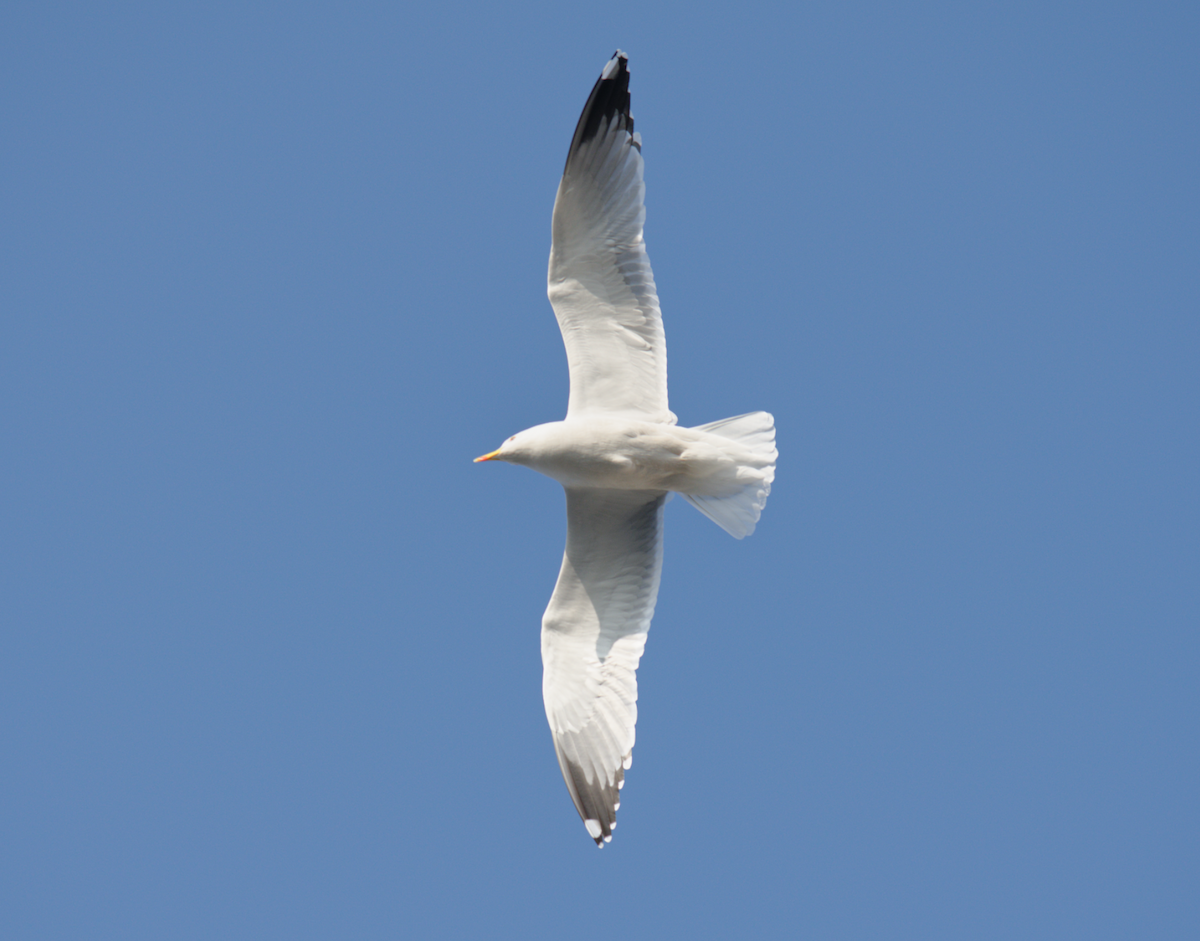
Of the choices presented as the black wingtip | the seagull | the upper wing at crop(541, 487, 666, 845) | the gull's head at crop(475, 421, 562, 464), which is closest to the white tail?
the seagull

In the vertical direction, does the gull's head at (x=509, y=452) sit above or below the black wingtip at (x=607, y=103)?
below

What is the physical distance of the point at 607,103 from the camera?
21.2ft

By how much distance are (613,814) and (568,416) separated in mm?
2745

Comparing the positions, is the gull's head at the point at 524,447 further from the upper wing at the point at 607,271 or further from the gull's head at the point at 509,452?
the upper wing at the point at 607,271

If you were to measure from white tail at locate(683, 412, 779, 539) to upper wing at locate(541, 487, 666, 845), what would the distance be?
54 cm

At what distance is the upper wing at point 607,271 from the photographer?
6441 millimetres

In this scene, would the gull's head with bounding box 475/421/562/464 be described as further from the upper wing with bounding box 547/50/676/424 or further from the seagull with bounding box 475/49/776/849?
the upper wing with bounding box 547/50/676/424

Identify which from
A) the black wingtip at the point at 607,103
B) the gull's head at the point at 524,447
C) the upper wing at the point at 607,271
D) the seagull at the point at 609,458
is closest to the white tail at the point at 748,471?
the seagull at the point at 609,458

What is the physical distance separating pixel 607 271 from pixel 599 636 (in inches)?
98.8

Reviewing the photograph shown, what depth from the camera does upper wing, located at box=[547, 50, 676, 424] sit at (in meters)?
6.44

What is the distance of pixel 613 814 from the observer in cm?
682

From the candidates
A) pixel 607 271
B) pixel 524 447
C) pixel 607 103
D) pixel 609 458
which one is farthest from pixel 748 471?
pixel 607 103

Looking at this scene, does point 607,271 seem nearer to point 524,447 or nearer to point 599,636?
point 524,447

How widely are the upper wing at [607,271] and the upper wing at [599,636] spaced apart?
0.71 m
